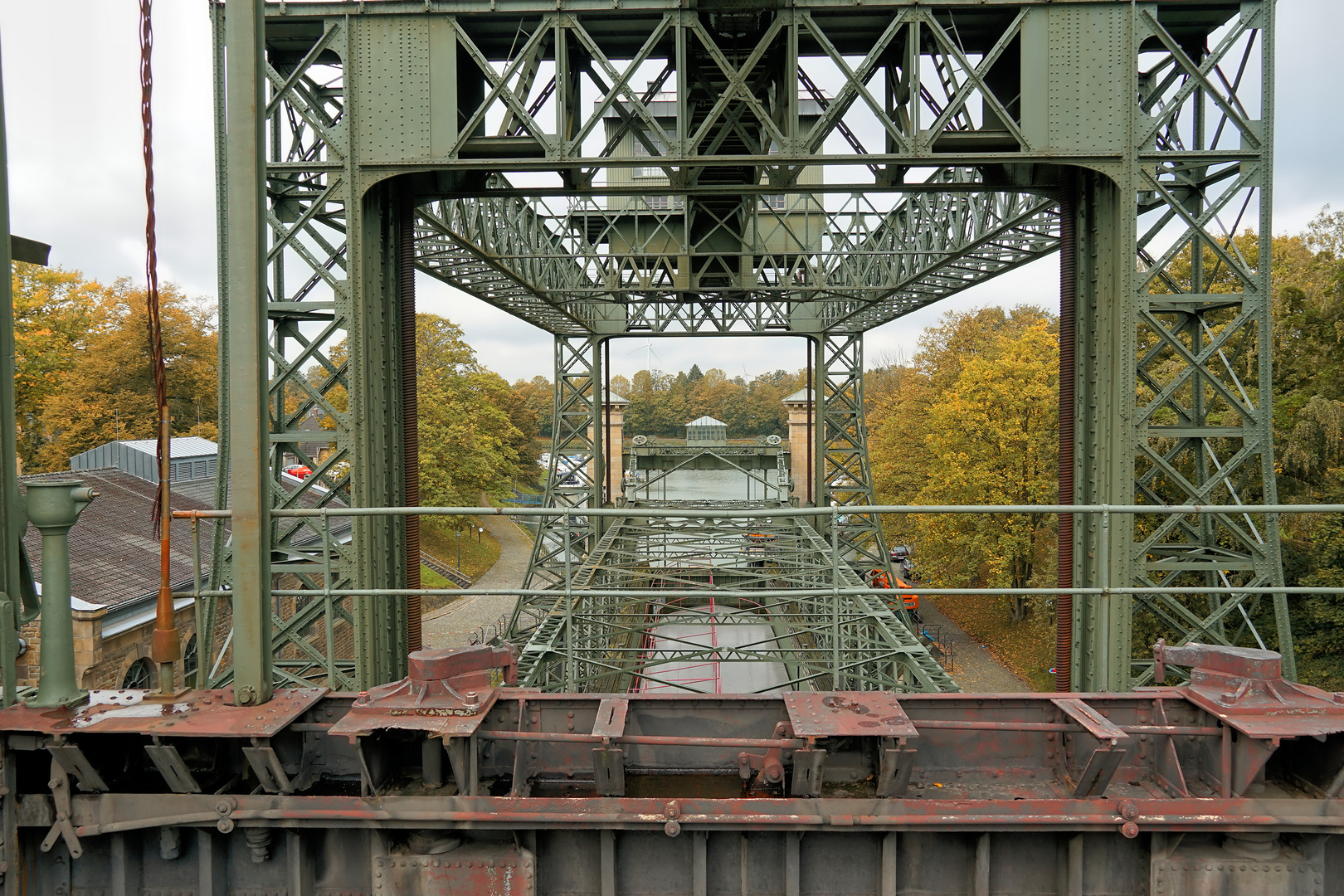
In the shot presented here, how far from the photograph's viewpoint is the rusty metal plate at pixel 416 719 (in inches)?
139

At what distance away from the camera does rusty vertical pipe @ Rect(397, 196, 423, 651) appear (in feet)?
25.2

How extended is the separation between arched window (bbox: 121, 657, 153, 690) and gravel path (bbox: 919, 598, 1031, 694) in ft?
64.6

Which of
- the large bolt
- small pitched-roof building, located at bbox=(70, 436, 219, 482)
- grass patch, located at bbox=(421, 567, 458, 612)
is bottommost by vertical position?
grass patch, located at bbox=(421, 567, 458, 612)

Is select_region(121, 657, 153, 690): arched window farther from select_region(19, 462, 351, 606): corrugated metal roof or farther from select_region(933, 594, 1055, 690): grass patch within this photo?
select_region(933, 594, 1055, 690): grass patch

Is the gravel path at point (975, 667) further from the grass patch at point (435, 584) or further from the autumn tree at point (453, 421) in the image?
the autumn tree at point (453, 421)

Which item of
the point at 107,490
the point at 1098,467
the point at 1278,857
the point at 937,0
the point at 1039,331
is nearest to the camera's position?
the point at 1278,857

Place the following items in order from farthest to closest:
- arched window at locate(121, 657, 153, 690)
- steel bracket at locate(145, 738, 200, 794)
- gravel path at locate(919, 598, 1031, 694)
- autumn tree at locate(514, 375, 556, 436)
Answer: autumn tree at locate(514, 375, 556, 436)
gravel path at locate(919, 598, 1031, 694)
arched window at locate(121, 657, 153, 690)
steel bracket at locate(145, 738, 200, 794)

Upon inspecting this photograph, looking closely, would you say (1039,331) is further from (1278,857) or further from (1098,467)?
(1278,857)

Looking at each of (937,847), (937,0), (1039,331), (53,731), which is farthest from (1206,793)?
(1039,331)

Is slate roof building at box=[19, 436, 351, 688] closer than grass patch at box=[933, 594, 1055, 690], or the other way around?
slate roof building at box=[19, 436, 351, 688]

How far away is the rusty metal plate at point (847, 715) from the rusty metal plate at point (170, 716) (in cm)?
269

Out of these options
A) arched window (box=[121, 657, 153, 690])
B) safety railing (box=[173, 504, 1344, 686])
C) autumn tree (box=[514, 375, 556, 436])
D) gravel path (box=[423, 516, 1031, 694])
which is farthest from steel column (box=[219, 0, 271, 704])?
autumn tree (box=[514, 375, 556, 436])

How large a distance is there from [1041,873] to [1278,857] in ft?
3.64

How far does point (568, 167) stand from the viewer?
7363mm
